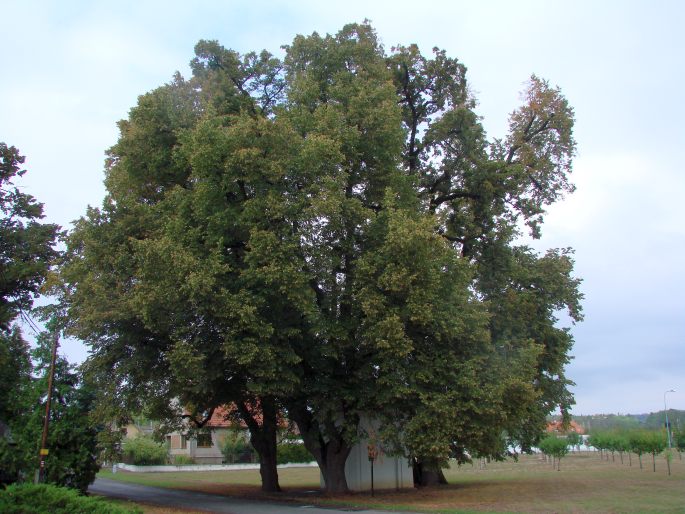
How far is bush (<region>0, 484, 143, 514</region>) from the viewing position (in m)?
13.7

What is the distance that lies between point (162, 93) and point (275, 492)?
59.4 ft

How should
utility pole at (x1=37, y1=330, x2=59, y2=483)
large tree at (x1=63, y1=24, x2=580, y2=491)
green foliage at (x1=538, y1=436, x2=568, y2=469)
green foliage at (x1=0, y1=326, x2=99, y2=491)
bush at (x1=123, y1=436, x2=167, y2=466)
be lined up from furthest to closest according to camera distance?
green foliage at (x1=538, y1=436, x2=568, y2=469) < bush at (x1=123, y1=436, x2=167, y2=466) < green foliage at (x1=0, y1=326, x2=99, y2=491) < utility pole at (x1=37, y1=330, x2=59, y2=483) < large tree at (x1=63, y1=24, x2=580, y2=491)

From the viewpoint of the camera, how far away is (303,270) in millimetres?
21594

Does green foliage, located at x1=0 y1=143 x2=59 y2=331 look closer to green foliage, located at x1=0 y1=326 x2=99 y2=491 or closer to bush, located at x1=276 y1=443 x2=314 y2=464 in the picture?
green foliage, located at x1=0 y1=326 x2=99 y2=491

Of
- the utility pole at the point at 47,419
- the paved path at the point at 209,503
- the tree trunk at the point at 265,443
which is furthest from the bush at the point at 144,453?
the utility pole at the point at 47,419

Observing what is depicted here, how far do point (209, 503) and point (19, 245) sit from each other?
1666 centimetres

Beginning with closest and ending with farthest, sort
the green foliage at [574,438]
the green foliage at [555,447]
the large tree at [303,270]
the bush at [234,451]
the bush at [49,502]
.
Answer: the bush at [49,502], the large tree at [303,270], the green foliage at [555,447], the bush at [234,451], the green foliage at [574,438]

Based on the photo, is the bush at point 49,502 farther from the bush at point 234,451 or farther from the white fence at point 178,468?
the bush at point 234,451

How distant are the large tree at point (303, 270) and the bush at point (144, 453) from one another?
3021 centimetres

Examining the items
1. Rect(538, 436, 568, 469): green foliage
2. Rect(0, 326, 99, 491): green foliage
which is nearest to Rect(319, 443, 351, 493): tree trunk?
Rect(0, 326, 99, 491): green foliage

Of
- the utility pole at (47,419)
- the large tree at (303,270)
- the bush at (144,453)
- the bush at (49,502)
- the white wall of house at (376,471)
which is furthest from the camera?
the bush at (144,453)

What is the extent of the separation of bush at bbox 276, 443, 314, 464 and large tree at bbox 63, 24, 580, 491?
33.5 m

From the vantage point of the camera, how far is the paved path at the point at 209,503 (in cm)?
2058

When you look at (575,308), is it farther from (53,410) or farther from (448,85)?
(53,410)
